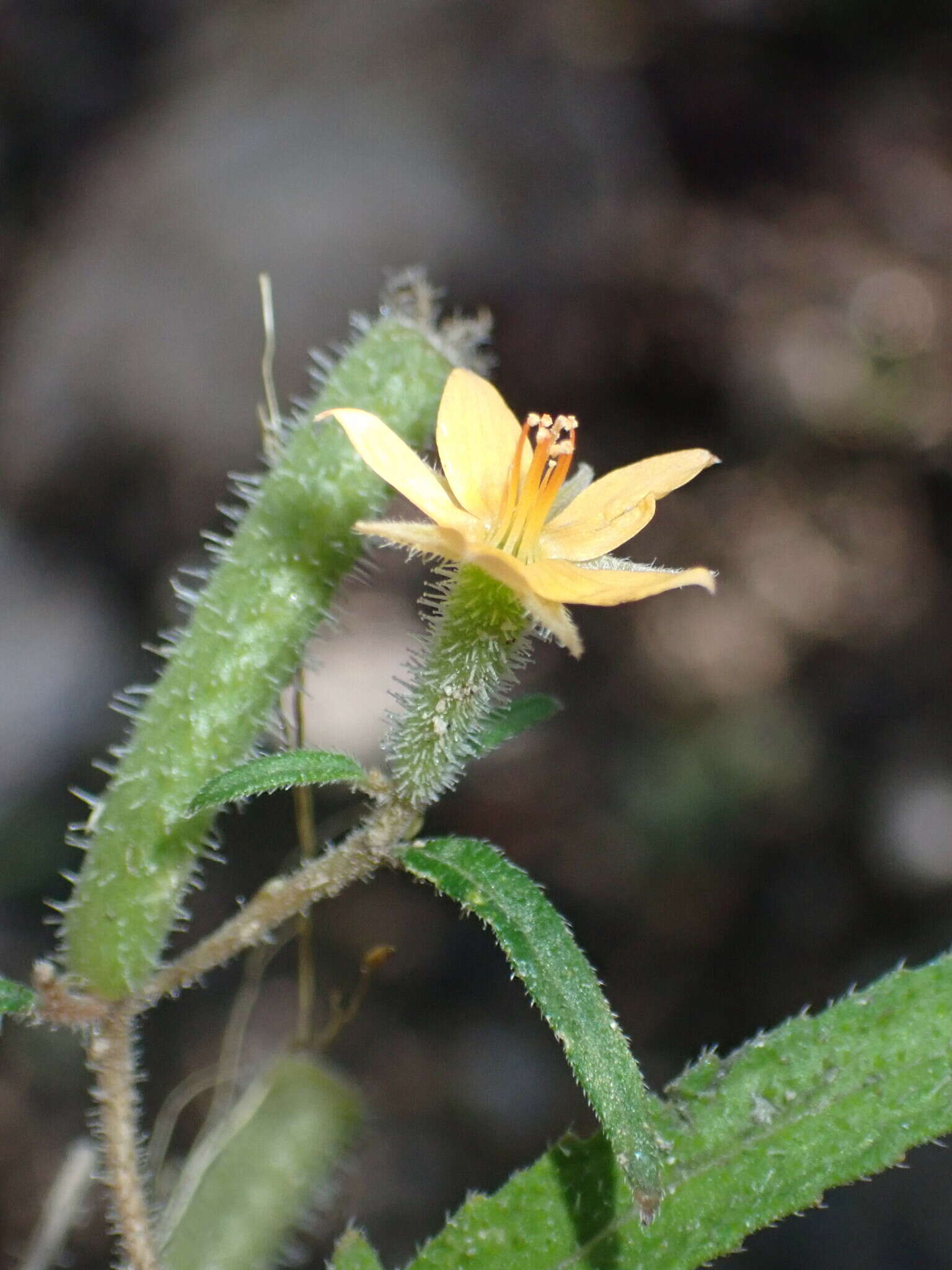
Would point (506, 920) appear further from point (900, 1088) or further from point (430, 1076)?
point (430, 1076)

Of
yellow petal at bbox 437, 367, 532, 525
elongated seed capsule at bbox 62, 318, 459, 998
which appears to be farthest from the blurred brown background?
yellow petal at bbox 437, 367, 532, 525

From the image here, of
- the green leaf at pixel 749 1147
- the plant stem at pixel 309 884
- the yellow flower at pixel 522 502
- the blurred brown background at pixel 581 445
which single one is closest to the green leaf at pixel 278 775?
the plant stem at pixel 309 884

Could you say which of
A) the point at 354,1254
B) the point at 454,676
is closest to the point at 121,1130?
the point at 354,1254

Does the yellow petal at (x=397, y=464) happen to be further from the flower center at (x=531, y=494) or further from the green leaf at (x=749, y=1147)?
the green leaf at (x=749, y=1147)

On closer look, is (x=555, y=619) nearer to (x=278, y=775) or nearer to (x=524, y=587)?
(x=524, y=587)

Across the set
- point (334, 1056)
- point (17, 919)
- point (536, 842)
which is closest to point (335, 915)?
point (334, 1056)
